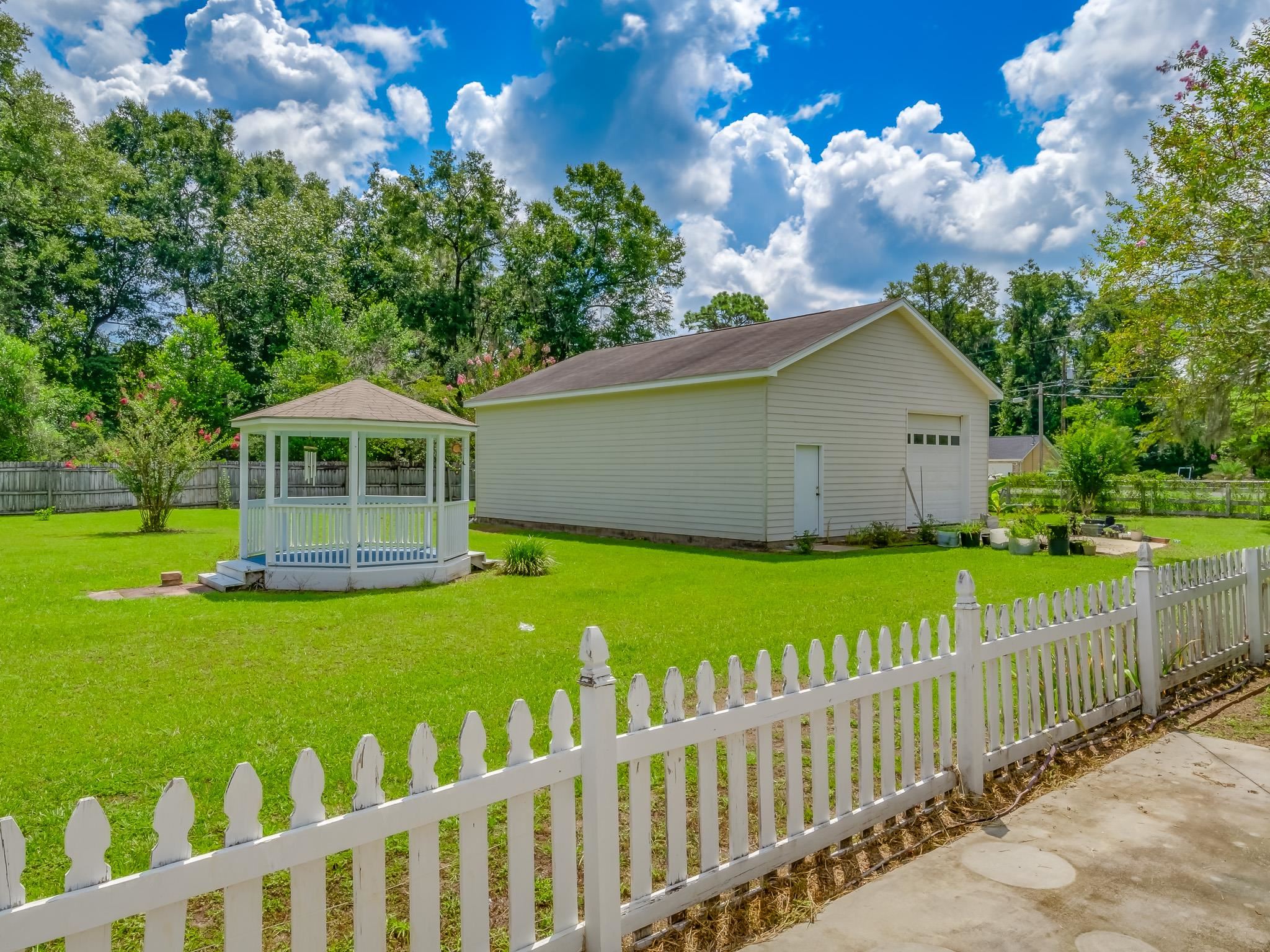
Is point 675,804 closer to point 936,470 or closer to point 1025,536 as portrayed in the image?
point 1025,536

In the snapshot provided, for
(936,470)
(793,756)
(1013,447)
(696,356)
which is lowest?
(793,756)

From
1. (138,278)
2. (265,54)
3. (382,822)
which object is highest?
(265,54)

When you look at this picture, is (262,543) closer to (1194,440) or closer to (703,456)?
(703,456)

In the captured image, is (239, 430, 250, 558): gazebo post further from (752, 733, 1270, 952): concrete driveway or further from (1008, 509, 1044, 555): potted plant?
(1008, 509, 1044, 555): potted plant

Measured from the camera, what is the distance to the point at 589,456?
58.9ft

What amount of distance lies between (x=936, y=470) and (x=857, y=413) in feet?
10.9

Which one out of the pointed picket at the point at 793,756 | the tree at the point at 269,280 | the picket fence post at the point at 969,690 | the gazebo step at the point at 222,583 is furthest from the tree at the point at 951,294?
the pointed picket at the point at 793,756

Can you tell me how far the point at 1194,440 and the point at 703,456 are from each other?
8.98 m

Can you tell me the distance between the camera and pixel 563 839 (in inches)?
89.4

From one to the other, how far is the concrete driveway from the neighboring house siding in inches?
429

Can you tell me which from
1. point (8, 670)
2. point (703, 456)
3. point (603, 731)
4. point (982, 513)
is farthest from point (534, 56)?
point (603, 731)

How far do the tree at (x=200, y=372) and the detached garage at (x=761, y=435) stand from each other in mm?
14994

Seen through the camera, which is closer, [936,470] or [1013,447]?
[936,470]

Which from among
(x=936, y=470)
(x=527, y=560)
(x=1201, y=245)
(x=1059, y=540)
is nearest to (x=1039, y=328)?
(x=936, y=470)
